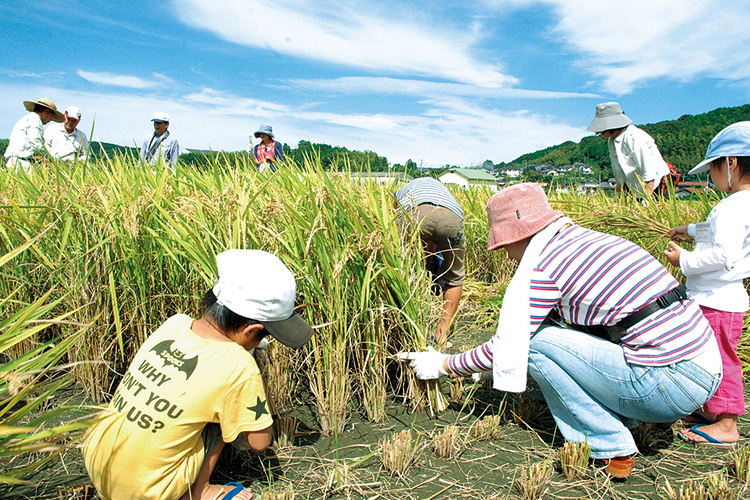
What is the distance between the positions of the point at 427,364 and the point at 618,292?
841 millimetres

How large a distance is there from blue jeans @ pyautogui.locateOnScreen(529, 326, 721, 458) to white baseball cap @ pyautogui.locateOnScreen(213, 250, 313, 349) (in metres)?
1.11

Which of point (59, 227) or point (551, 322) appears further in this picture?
point (59, 227)

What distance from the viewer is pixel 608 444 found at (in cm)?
182

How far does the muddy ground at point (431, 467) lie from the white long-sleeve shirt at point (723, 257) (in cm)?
65

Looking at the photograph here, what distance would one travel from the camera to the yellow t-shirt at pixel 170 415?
139 cm

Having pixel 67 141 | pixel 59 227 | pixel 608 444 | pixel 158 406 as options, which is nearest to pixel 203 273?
pixel 158 406

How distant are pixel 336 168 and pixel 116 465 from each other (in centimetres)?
173

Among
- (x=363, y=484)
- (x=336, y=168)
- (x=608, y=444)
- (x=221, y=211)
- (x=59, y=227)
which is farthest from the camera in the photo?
(x=336, y=168)

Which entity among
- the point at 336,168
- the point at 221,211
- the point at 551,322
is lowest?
the point at 551,322

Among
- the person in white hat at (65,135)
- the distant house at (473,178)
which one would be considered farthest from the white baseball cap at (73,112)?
the distant house at (473,178)

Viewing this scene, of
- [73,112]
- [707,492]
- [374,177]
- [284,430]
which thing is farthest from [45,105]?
[707,492]

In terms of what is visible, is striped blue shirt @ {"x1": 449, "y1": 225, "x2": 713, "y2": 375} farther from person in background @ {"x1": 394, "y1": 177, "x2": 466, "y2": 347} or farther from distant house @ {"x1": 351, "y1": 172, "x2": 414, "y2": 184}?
distant house @ {"x1": 351, "y1": 172, "x2": 414, "y2": 184}

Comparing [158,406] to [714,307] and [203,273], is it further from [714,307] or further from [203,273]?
[714,307]

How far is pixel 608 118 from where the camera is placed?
4559 mm
